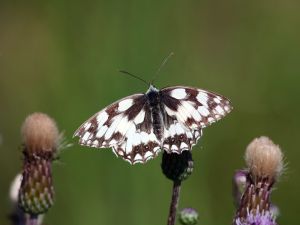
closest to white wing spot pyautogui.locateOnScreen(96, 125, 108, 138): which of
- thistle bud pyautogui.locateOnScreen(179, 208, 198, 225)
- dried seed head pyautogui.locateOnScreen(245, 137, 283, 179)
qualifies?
thistle bud pyautogui.locateOnScreen(179, 208, 198, 225)

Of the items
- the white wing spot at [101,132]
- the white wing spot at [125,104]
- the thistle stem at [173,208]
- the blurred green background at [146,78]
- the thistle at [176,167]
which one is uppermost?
the blurred green background at [146,78]

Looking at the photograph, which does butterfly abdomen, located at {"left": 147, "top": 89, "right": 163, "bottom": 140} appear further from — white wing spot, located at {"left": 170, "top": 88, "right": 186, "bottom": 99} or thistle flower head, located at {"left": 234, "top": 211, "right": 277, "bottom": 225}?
thistle flower head, located at {"left": 234, "top": 211, "right": 277, "bottom": 225}

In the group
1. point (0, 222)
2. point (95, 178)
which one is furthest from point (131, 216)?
point (0, 222)

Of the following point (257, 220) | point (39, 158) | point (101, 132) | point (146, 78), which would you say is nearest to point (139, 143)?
point (101, 132)

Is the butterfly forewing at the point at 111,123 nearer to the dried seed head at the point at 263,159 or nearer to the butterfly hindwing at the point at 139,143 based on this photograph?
the butterfly hindwing at the point at 139,143

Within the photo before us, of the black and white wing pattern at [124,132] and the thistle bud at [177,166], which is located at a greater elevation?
the black and white wing pattern at [124,132]

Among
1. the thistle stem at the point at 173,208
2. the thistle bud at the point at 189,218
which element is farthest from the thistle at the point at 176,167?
the thistle bud at the point at 189,218

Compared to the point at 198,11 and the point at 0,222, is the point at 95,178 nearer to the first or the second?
the point at 0,222
